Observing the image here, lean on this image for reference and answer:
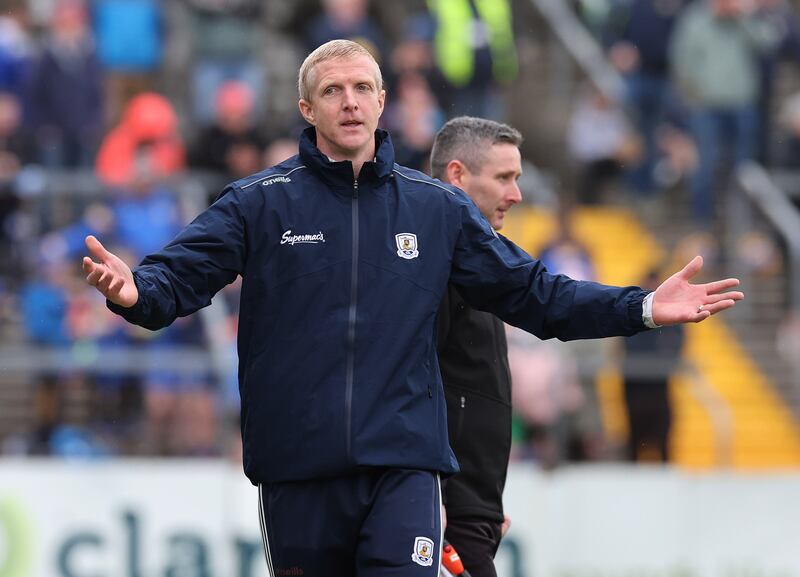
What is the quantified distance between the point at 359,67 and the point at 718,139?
11107mm

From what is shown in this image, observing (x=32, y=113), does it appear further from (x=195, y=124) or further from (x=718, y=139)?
(x=718, y=139)

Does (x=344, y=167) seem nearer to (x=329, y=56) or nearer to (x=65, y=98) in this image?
(x=329, y=56)

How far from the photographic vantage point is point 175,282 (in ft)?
18.6

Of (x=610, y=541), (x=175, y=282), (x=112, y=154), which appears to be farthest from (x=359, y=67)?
(x=112, y=154)

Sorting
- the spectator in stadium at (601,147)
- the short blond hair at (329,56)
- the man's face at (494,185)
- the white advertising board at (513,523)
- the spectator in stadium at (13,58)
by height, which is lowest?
the white advertising board at (513,523)

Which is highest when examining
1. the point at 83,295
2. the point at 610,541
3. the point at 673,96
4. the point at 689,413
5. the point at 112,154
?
the point at 673,96

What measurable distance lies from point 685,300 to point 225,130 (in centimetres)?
985

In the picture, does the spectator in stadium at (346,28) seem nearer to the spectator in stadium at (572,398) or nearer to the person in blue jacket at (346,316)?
the spectator in stadium at (572,398)

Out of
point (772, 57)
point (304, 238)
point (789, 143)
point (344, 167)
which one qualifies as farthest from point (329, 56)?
point (789, 143)

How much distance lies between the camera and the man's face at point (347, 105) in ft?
19.4

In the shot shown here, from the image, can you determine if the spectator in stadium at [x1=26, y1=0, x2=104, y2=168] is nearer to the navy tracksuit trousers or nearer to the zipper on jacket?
the zipper on jacket

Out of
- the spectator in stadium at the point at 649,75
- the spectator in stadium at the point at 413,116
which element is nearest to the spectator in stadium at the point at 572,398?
the spectator in stadium at the point at 413,116

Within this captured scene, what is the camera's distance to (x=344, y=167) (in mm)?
5871

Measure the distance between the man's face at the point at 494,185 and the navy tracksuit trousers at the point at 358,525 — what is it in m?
1.54
